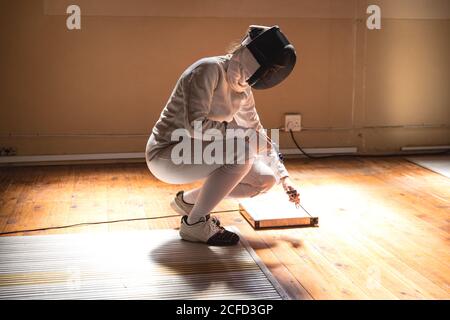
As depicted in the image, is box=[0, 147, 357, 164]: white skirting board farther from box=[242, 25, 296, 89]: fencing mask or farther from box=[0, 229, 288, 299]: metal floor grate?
box=[242, 25, 296, 89]: fencing mask

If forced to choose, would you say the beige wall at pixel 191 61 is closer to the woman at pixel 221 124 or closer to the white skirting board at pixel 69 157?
the white skirting board at pixel 69 157

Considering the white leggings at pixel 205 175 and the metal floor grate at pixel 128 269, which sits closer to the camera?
the metal floor grate at pixel 128 269

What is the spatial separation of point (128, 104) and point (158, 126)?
1717 mm

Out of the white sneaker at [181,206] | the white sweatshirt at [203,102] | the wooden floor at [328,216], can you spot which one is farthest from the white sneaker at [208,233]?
the white sweatshirt at [203,102]

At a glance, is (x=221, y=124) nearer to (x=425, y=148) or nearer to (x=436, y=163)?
(x=436, y=163)

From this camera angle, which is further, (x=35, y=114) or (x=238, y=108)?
(x=35, y=114)

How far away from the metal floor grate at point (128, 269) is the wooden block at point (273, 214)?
0.28 metres

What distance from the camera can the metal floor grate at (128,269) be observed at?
7.06 feet

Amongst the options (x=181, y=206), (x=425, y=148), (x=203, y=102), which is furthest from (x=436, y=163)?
(x=203, y=102)

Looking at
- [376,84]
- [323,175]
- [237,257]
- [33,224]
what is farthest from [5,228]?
[376,84]

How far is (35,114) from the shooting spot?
163 inches
